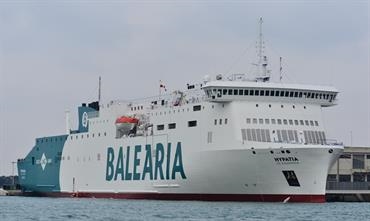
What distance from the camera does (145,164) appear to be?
2448 inches

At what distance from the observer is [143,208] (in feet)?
165

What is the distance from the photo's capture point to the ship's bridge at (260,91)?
56.0m

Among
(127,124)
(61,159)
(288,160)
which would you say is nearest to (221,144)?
(288,160)

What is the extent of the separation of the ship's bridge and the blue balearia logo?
4.82m

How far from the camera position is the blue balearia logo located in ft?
194

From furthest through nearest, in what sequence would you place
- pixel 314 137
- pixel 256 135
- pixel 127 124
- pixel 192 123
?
pixel 127 124
pixel 192 123
pixel 314 137
pixel 256 135

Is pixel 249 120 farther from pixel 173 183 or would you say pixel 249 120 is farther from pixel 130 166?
pixel 130 166

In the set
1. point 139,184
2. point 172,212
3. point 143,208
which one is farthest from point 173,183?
point 172,212

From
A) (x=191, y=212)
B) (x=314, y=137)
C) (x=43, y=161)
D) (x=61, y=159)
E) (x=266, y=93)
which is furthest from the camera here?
(x=43, y=161)

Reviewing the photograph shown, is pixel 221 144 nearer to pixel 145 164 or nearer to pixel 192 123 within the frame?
pixel 192 123

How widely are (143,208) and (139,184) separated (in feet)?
40.7

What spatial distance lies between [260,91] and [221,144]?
4086 millimetres

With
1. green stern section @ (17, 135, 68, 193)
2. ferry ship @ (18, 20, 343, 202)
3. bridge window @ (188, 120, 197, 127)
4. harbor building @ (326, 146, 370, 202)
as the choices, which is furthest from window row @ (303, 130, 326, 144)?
harbor building @ (326, 146, 370, 202)

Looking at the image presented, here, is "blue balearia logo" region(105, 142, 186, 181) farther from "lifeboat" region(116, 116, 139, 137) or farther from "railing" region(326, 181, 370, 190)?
"railing" region(326, 181, 370, 190)
